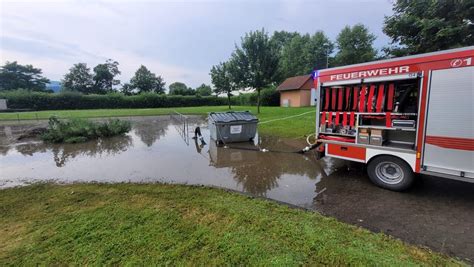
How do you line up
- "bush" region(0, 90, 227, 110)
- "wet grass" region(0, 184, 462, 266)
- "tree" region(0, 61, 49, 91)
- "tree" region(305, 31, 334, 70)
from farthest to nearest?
"tree" region(0, 61, 49, 91) → "tree" region(305, 31, 334, 70) → "bush" region(0, 90, 227, 110) → "wet grass" region(0, 184, 462, 266)

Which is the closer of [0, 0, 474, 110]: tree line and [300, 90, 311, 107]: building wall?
[0, 0, 474, 110]: tree line

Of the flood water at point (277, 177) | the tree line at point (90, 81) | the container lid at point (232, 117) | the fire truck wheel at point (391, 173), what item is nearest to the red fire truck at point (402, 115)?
the fire truck wheel at point (391, 173)

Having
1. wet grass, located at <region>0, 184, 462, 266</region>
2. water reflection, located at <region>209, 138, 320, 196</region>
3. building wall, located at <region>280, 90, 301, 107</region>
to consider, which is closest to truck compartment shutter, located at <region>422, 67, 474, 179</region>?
wet grass, located at <region>0, 184, 462, 266</region>

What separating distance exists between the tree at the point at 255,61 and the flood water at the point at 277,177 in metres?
9.85

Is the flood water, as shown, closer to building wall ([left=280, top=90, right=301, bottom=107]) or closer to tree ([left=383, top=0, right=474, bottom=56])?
tree ([left=383, top=0, right=474, bottom=56])

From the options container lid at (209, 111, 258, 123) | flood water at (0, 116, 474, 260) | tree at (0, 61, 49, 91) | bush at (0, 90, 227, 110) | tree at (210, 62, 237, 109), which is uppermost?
tree at (0, 61, 49, 91)

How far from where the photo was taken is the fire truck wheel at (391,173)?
4246 mm

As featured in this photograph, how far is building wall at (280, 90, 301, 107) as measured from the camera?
29.5m

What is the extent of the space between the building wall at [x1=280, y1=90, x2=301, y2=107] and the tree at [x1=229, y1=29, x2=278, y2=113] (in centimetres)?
1159

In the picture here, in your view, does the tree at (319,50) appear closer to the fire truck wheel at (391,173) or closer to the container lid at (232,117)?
the container lid at (232,117)

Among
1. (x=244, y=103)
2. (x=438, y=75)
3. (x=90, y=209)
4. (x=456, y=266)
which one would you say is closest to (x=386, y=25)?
(x=438, y=75)

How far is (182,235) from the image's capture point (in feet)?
9.55

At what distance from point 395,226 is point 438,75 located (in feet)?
8.49

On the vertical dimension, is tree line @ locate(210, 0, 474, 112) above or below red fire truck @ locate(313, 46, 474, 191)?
above
